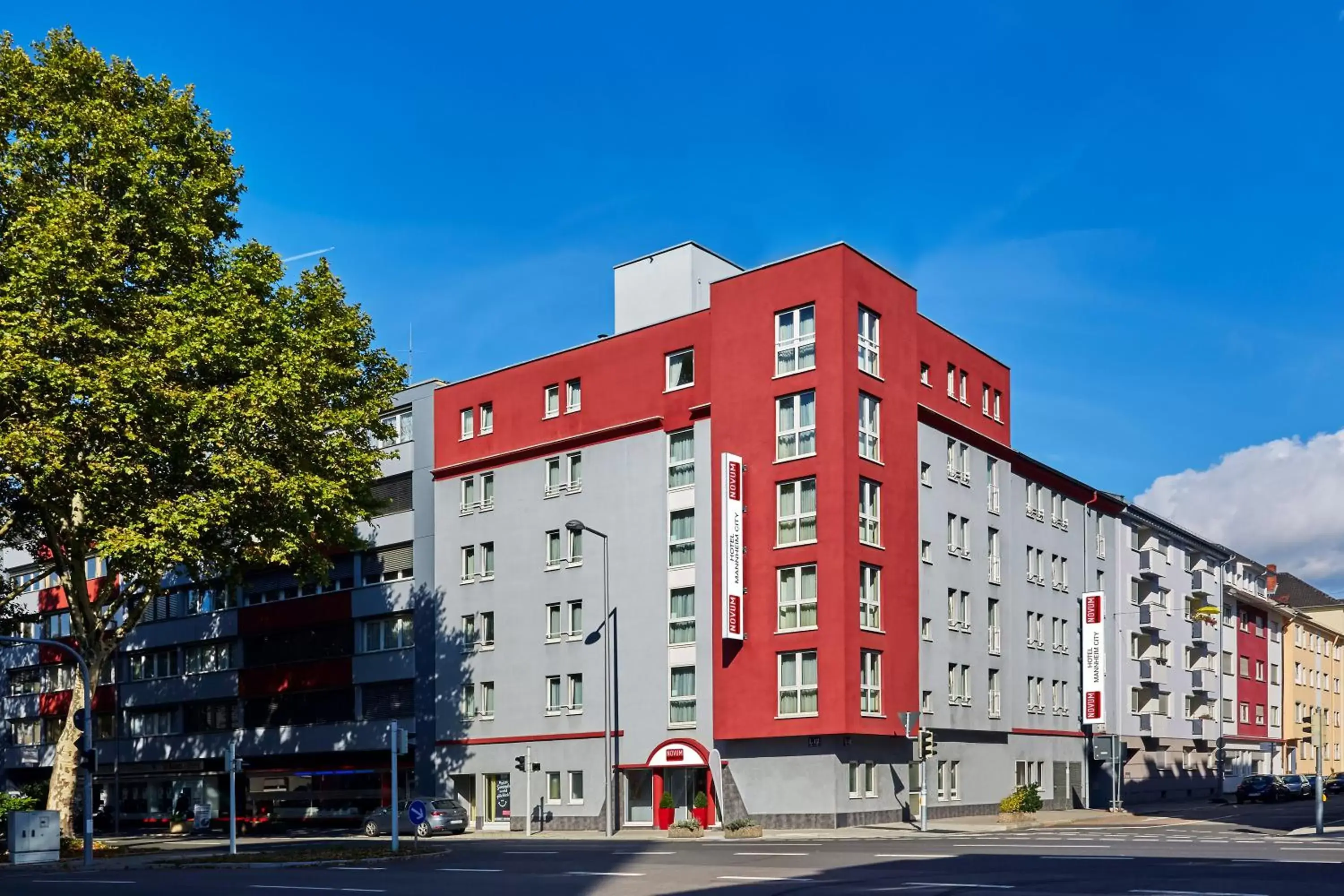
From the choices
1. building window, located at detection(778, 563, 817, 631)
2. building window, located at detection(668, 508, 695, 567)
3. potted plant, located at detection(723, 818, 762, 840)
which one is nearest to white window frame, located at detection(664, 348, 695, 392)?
building window, located at detection(668, 508, 695, 567)

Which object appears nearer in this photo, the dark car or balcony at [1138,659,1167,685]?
the dark car

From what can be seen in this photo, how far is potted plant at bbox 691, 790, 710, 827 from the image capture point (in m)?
48.3

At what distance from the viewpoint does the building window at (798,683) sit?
46312 mm

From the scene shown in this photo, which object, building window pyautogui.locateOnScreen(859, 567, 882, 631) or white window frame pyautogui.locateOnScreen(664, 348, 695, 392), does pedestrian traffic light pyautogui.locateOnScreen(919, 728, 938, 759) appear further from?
white window frame pyautogui.locateOnScreen(664, 348, 695, 392)

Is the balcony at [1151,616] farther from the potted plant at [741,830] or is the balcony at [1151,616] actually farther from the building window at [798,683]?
the potted plant at [741,830]

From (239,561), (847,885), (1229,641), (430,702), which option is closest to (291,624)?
(430,702)

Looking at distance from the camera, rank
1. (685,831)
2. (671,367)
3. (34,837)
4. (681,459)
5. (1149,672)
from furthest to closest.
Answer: (1149,672)
(671,367)
(681,459)
(685,831)
(34,837)

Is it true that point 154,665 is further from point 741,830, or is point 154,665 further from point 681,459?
point 741,830

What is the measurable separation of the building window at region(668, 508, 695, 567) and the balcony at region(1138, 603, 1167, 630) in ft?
103

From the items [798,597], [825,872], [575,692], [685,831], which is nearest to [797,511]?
[798,597]

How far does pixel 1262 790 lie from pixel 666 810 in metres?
38.1

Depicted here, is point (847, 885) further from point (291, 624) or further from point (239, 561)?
point (291, 624)

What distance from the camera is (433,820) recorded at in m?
48.9

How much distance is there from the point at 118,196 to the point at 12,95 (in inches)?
138
